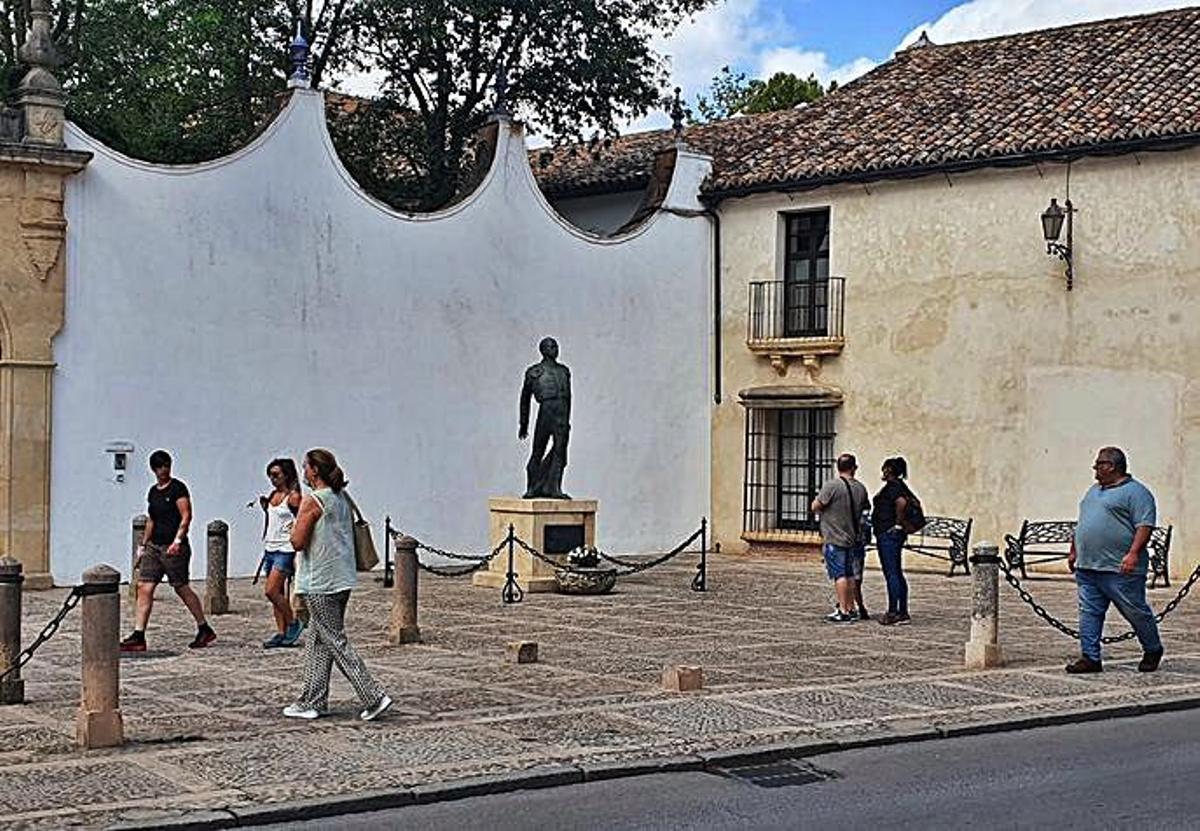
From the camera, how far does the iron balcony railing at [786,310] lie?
25.5 meters

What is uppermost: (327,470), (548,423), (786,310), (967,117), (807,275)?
(967,117)

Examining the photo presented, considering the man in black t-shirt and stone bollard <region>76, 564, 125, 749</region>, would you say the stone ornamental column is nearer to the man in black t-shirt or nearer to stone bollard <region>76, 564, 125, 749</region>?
the man in black t-shirt

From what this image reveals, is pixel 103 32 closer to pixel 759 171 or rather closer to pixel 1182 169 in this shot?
pixel 759 171

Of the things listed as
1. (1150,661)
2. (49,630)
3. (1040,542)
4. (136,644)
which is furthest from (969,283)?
(49,630)

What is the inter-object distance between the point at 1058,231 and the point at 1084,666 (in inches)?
416

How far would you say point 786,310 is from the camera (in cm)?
2581

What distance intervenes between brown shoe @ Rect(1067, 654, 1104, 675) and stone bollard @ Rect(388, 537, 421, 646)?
5.26m

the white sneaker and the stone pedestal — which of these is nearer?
the white sneaker

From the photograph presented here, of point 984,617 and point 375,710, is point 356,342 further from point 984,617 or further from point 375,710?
point 375,710

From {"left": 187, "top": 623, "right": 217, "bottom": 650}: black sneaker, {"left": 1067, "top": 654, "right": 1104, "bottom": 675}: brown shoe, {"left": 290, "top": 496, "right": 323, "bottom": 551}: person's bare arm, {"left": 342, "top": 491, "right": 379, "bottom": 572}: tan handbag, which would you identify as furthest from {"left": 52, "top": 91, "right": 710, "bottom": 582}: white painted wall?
{"left": 1067, "top": 654, "right": 1104, "bottom": 675}: brown shoe

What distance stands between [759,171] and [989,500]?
19.7ft

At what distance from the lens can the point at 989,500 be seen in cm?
2339

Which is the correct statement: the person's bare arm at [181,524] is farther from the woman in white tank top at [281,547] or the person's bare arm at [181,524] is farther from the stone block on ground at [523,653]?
the stone block on ground at [523,653]

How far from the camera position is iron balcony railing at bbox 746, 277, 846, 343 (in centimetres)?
2553
